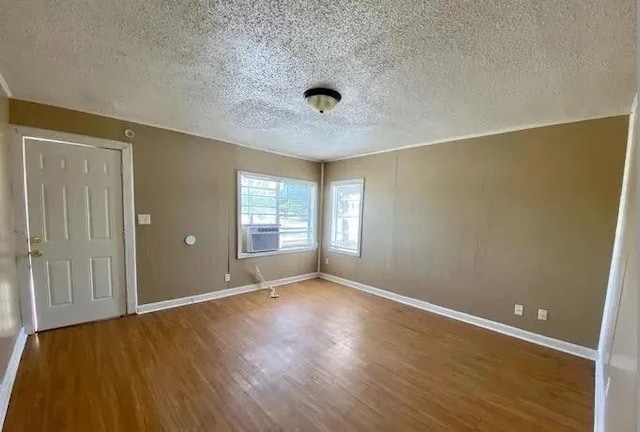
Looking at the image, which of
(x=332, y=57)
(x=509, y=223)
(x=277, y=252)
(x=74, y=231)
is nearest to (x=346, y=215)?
(x=277, y=252)

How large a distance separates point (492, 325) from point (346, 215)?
8.93 feet

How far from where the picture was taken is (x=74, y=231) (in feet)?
9.71

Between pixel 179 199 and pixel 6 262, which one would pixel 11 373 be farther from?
pixel 179 199

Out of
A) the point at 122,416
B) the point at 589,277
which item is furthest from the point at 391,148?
the point at 122,416

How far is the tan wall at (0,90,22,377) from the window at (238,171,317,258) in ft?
7.73

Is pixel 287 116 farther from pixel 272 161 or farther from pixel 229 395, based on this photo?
pixel 229 395

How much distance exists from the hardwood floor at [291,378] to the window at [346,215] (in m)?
1.76

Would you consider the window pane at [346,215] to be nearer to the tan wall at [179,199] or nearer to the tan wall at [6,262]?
the tan wall at [179,199]

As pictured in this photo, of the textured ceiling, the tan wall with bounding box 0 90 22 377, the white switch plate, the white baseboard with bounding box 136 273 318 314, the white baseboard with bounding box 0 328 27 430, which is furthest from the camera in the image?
the white baseboard with bounding box 136 273 318 314

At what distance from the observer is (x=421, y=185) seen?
3.92 m

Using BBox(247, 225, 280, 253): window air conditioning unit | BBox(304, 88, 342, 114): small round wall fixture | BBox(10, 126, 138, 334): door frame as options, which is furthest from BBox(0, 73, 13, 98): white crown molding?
BBox(247, 225, 280, 253): window air conditioning unit

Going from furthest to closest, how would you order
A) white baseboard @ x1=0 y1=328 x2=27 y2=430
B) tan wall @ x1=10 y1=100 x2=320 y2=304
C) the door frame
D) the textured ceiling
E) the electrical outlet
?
tan wall @ x1=10 y1=100 x2=320 y2=304 < the electrical outlet < the door frame < white baseboard @ x1=0 y1=328 x2=27 y2=430 < the textured ceiling

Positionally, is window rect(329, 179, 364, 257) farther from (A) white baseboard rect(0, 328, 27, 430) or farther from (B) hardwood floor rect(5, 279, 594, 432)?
(A) white baseboard rect(0, 328, 27, 430)

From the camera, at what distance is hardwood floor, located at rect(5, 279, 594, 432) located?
1.77m
